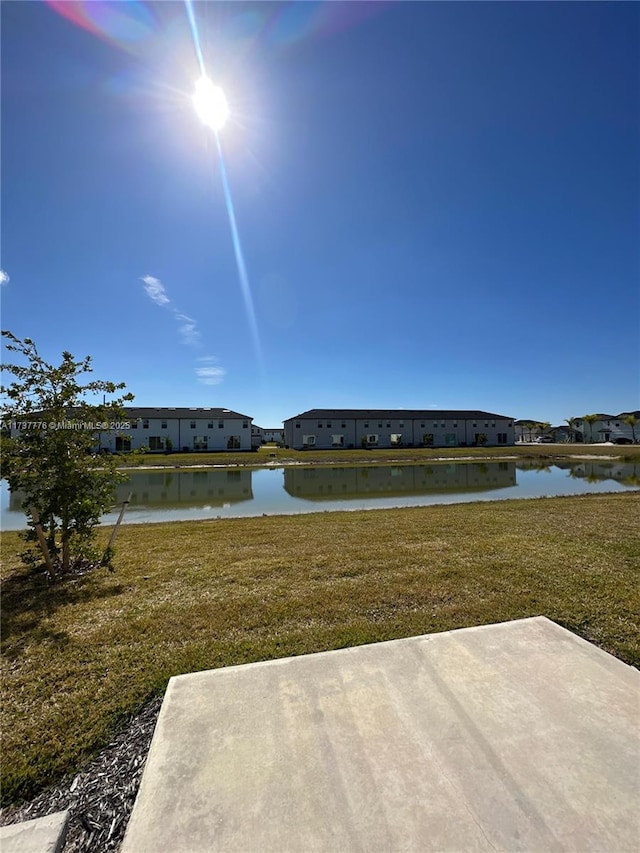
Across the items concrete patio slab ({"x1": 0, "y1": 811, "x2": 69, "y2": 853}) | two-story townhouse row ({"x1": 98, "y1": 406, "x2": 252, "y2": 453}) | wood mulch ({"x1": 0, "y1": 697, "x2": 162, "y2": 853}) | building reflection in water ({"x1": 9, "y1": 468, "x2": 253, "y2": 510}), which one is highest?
two-story townhouse row ({"x1": 98, "y1": 406, "x2": 252, "y2": 453})

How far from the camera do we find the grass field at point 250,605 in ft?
9.24

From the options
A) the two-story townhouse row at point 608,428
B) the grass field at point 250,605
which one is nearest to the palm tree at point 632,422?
the two-story townhouse row at point 608,428

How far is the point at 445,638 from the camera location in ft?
11.0

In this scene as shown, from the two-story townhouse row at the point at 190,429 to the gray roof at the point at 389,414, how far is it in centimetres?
874

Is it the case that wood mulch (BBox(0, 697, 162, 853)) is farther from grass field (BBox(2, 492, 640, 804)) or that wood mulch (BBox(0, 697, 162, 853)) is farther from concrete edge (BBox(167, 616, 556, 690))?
concrete edge (BBox(167, 616, 556, 690))

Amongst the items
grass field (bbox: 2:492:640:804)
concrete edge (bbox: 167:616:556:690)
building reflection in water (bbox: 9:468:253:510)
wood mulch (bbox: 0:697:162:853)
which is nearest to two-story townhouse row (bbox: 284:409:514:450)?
building reflection in water (bbox: 9:468:253:510)

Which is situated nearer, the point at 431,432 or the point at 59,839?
the point at 59,839

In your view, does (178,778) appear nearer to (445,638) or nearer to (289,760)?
(289,760)

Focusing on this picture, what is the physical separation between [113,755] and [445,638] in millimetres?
2562

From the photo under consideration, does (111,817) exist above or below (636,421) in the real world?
below

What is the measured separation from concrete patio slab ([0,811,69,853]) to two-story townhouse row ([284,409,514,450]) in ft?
164

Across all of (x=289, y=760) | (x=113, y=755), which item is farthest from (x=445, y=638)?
(x=113, y=755)

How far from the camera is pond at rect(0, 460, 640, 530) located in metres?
12.6

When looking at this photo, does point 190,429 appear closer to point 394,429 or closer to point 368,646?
point 394,429
